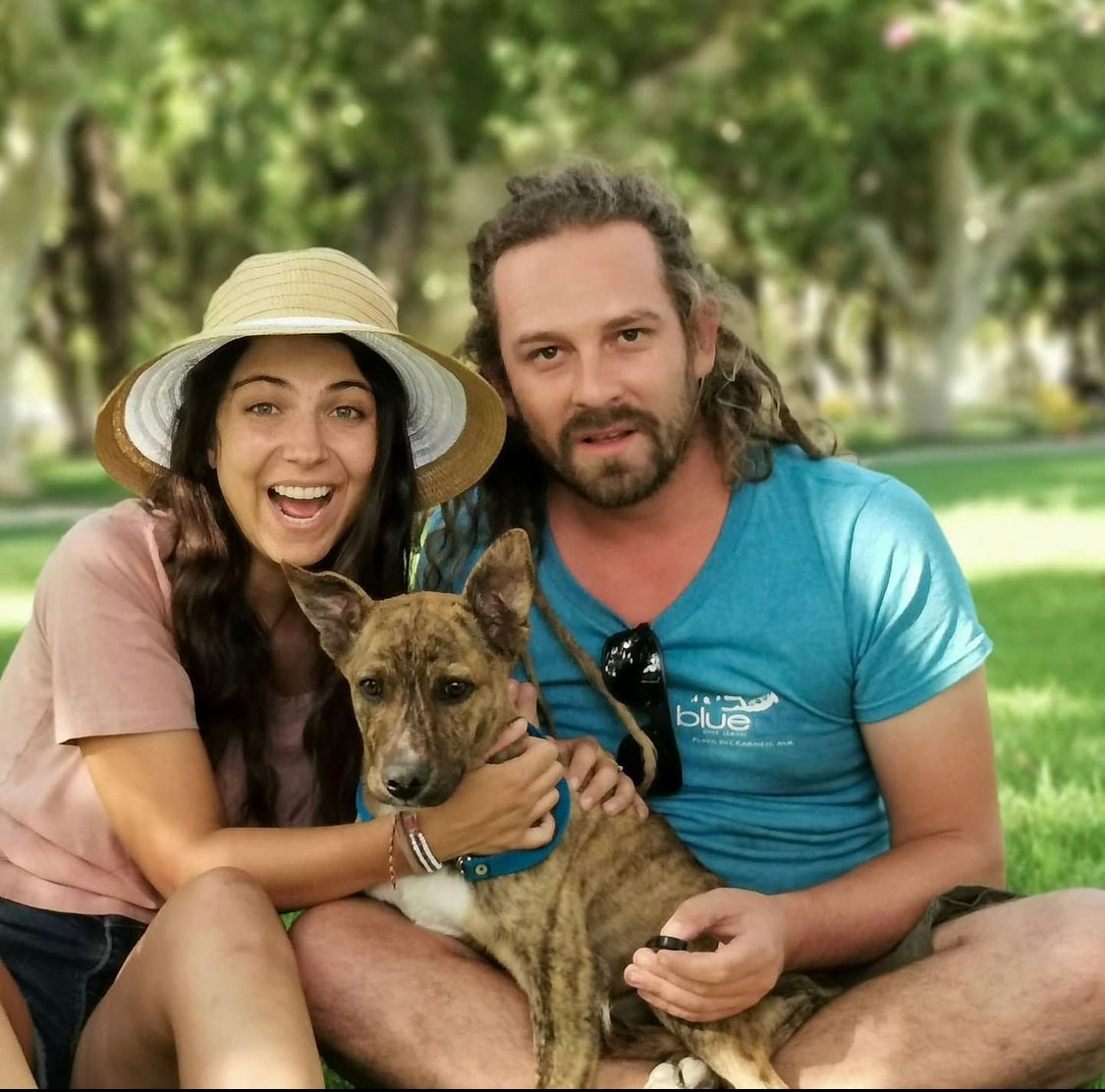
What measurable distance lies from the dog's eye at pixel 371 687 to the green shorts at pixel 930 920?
127cm

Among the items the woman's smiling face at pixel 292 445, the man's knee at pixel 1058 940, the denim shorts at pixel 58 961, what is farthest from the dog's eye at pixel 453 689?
the man's knee at pixel 1058 940

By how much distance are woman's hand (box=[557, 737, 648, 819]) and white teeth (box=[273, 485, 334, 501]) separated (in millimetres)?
874

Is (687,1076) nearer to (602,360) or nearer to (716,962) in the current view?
(716,962)

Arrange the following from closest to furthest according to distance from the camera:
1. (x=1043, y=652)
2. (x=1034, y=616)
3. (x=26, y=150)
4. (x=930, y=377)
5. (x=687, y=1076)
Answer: (x=687, y=1076) → (x=1043, y=652) → (x=1034, y=616) → (x=26, y=150) → (x=930, y=377)

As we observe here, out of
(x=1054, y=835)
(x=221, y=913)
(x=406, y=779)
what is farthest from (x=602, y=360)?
(x=1054, y=835)

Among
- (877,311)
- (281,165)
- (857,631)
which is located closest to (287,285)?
(857,631)

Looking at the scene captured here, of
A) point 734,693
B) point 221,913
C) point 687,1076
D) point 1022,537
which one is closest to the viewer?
point 221,913

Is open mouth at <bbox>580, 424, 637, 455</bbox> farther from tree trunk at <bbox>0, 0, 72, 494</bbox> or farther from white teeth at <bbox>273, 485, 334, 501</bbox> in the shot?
tree trunk at <bbox>0, 0, 72, 494</bbox>

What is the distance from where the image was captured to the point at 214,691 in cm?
419

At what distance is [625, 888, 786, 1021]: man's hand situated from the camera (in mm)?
3695

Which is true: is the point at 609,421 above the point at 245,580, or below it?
above

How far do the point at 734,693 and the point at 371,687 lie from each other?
3.02ft

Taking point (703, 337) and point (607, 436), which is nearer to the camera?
point (607, 436)

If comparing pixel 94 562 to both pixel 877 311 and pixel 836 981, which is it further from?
pixel 877 311
